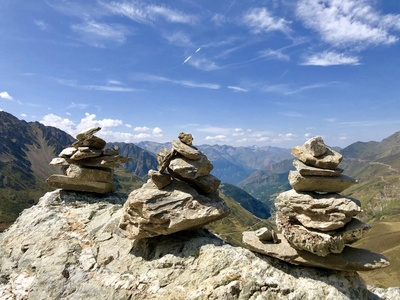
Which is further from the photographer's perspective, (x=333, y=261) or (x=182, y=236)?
(x=182, y=236)

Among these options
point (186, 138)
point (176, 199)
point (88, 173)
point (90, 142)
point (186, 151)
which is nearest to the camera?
point (176, 199)

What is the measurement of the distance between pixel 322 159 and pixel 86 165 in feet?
92.5

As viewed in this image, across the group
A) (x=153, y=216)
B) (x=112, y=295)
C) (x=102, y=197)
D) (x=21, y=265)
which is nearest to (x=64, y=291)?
(x=112, y=295)

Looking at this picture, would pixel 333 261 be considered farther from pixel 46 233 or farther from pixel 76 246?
pixel 46 233

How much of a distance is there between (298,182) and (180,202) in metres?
10.2

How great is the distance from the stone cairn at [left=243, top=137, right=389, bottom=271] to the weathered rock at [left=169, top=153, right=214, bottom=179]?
23.9 ft

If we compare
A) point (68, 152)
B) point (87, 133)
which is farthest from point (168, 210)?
point (68, 152)

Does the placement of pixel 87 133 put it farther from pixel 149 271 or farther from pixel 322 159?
pixel 322 159

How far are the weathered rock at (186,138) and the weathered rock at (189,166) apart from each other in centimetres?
162

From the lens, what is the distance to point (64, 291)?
59.8 ft

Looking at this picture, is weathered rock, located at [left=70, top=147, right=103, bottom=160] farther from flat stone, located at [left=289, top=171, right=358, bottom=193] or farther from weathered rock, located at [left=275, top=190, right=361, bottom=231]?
flat stone, located at [left=289, top=171, right=358, bottom=193]

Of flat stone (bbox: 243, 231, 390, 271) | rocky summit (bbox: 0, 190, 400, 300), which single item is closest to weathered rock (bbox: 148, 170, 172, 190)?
rocky summit (bbox: 0, 190, 400, 300)

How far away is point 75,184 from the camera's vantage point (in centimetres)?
3142

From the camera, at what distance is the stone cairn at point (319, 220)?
692 inches
